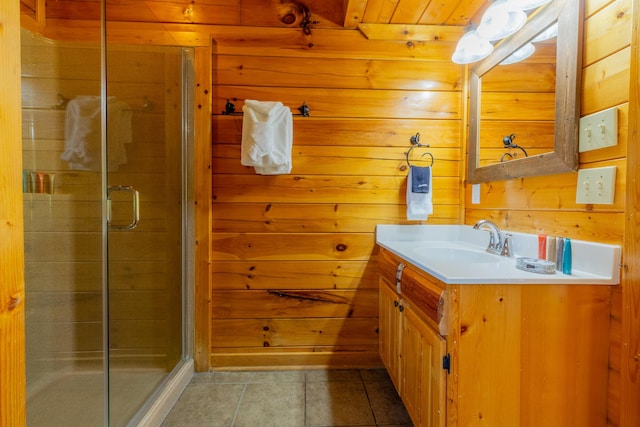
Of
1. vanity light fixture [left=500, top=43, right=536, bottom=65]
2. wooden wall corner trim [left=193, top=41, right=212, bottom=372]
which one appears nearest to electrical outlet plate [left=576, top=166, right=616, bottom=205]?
vanity light fixture [left=500, top=43, right=536, bottom=65]

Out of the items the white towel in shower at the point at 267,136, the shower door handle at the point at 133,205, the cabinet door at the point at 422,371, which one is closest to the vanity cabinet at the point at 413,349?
the cabinet door at the point at 422,371

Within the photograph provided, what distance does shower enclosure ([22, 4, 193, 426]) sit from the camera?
1.36m

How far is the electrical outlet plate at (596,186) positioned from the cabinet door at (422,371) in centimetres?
71

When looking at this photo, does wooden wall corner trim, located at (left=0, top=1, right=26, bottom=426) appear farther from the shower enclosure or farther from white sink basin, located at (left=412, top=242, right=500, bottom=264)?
white sink basin, located at (left=412, top=242, right=500, bottom=264)

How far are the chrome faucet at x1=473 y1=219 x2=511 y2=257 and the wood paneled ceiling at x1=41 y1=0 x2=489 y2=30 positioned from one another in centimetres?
126

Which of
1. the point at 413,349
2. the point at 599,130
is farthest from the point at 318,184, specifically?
the point at 599,130

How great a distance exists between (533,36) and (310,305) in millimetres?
1758

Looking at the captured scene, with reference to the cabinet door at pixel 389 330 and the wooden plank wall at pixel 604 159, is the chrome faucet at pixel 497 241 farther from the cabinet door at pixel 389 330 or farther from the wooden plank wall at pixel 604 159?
the cabinet door at pixel 389 330

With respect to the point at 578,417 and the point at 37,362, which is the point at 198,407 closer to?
the point at 37,362

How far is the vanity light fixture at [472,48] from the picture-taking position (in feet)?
4.99

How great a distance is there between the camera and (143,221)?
1.58 metres

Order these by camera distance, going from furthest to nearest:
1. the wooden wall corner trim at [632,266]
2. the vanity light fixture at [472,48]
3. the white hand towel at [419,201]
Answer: the white hand towel at [419,201] < the vanity light fixture at [472,48] < the wooden wall corner trim at [632,266]

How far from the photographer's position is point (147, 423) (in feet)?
4.41

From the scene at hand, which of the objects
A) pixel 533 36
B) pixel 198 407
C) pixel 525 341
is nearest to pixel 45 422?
pixel 198 407
